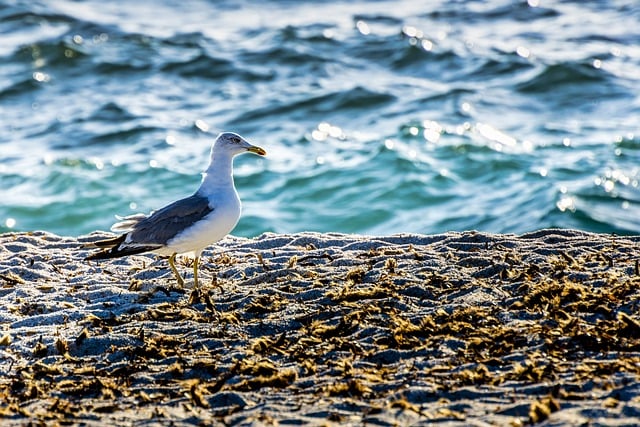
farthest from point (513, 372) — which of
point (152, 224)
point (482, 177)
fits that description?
point (482, 177)

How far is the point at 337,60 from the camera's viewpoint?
20.3 meters

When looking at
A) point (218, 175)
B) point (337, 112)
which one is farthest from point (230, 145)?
point (337, 112)

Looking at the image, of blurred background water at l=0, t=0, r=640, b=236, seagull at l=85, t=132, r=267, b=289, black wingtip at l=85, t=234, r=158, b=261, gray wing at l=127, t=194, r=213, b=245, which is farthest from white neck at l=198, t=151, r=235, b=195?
blurred background water at l=0, t=0, r=640, b=236

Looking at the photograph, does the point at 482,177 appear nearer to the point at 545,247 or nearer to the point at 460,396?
the point at 545,247

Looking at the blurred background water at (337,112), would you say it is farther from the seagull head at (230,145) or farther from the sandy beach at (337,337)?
the seagull head at (230,145)

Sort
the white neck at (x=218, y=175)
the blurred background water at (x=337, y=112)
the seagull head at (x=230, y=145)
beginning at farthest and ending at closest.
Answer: the blurred background water at (x=337, y=112), the seagull head at (x=230, y=145), the white neck at (x=218, y=175)

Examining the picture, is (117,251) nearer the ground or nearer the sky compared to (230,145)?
nearer the ground

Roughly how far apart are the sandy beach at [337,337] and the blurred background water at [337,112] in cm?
640

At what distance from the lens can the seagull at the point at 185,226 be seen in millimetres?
6797

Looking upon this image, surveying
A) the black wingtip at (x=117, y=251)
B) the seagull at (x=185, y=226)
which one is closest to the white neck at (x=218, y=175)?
the seagull at (x=185, y=226)

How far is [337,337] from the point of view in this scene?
5.91 m

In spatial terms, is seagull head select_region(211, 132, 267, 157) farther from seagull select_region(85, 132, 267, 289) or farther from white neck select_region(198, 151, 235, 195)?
seagull select_region(85, 132, 267, 289)

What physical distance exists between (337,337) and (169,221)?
1.61 meters

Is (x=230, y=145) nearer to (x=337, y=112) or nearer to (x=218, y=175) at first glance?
(x=218, y=175)
